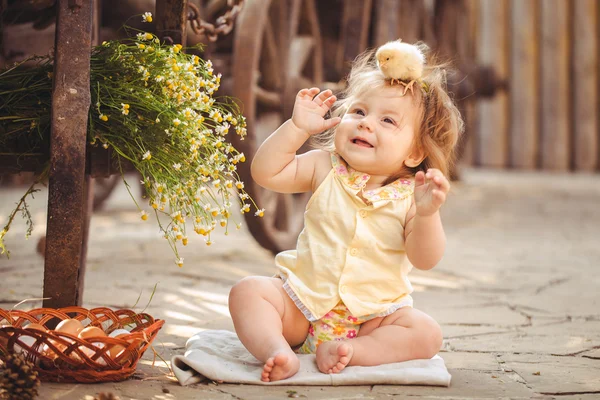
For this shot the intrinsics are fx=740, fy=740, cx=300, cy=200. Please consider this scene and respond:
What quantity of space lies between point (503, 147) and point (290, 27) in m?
6.14

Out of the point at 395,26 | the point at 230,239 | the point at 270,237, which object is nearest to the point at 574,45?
the point at 395,26

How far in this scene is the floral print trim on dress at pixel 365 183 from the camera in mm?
1832

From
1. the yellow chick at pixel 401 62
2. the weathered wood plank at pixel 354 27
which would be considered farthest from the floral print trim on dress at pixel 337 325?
the weathered wood plank at pixel 354 27

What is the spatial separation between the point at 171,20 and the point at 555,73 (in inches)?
292

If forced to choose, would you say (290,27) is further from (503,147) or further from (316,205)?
(503,147)

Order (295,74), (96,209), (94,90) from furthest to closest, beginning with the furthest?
(96,209), (295,74), (94,90)

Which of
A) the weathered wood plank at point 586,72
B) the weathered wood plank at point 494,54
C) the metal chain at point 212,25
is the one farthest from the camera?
the weathered wood plank at point 494,54

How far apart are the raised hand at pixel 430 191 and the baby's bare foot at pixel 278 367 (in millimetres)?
444

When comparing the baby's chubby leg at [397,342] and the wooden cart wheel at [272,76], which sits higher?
the wooden cart wheel at [272,76]

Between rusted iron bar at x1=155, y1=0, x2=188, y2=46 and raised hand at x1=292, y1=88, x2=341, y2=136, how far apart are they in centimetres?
35

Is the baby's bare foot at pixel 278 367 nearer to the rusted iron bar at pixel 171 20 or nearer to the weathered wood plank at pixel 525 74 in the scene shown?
the rusted iron bar at pixel 171 20

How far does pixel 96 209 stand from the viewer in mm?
5043

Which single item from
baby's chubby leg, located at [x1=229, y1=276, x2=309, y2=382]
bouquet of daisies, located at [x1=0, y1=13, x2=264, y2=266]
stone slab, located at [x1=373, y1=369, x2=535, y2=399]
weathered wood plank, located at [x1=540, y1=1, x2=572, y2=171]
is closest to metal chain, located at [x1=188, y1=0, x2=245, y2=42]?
bouquet of daisies, located at [x1=0, y1=13, x2=264, y2=266]

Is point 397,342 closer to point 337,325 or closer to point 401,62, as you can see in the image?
point 337,325
